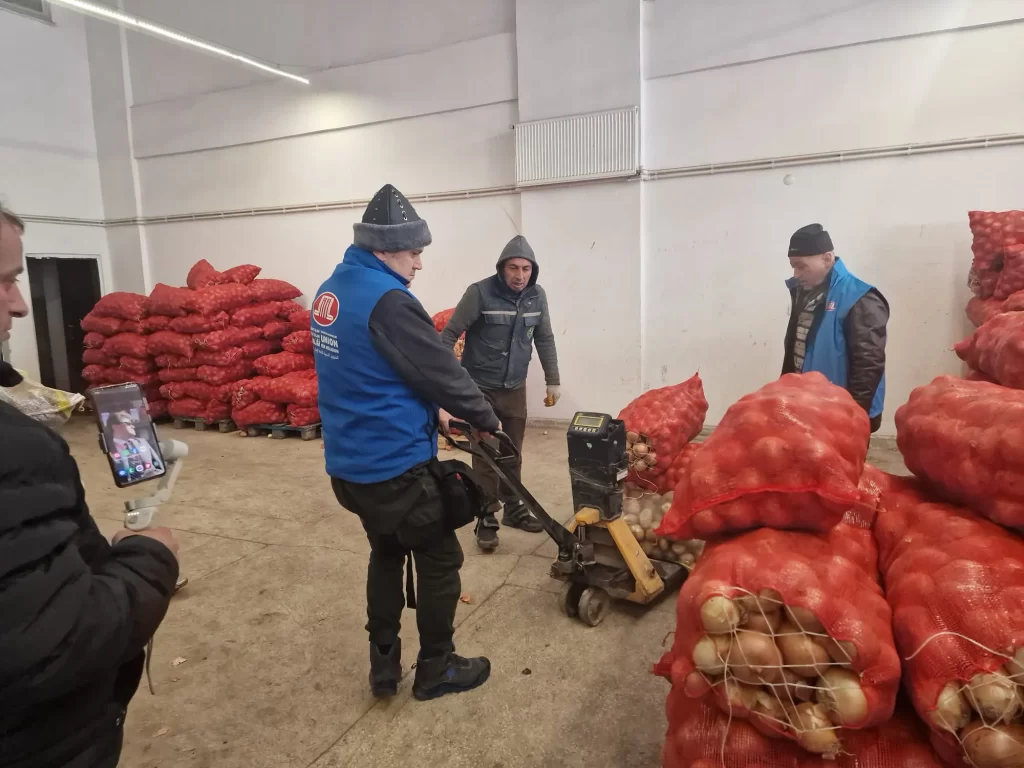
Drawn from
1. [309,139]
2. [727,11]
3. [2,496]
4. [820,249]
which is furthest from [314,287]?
[2,496]

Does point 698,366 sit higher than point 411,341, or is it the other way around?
point 411,341

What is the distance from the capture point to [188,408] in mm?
6676

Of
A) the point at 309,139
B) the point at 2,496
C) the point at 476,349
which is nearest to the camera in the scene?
the point at 2,496

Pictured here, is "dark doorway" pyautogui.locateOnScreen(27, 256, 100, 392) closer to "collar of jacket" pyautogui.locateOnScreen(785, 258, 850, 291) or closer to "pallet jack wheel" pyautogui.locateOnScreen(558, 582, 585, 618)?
"pallet jack wheel" pyautogui.locateOnScreen(558, 582, 585, 618)

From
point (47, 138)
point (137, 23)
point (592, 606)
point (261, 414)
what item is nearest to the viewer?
point (592, 606)

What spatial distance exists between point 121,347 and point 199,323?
1173mm

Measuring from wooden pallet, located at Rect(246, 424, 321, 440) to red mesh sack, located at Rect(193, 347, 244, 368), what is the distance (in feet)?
2.36

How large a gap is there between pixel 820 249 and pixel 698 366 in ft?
8.92

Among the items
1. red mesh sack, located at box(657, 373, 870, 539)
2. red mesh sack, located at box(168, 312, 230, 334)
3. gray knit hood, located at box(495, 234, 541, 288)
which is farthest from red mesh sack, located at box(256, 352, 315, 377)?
red mesh sack, located at box(657, 373, 870, 539)

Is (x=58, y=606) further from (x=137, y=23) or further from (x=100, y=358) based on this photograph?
(x=100, y=358)

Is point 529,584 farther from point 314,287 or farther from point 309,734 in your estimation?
point 314,287

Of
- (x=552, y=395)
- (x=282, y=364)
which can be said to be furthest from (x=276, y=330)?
→ (x=552, y=395)

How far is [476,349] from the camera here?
361 centimetres

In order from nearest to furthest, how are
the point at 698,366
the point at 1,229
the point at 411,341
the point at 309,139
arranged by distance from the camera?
the point at 1,229 → the point at 411,341 → the point at 698,366 → the point at 309,139
